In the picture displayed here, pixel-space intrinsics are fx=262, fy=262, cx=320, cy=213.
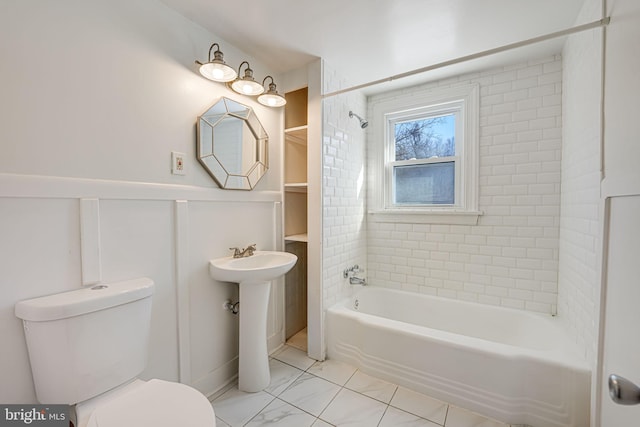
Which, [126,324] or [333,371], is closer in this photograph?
[126,324]

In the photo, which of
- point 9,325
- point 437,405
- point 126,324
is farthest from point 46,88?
point 437,405

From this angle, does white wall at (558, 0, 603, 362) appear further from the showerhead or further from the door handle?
the showerhead

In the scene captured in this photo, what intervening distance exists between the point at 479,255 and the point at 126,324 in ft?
8.04

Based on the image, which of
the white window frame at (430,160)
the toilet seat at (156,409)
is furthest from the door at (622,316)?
the white window frame at (430,160)

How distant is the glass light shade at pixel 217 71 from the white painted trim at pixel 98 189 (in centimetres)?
67

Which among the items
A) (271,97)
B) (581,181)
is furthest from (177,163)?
(581,181)

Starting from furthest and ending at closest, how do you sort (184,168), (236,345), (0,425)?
(236,345) < (184,168) < (0,425)

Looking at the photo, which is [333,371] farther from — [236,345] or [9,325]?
[9,325]

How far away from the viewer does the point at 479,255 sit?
7.27 feet

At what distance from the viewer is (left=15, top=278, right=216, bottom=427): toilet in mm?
939

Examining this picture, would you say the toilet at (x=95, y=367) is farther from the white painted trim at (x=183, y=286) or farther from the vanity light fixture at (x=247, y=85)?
the vanity light fixture at (x=247, y=85)

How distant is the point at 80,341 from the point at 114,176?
0.72 m

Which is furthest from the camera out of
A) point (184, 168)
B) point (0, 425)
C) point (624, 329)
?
point (184, 168)

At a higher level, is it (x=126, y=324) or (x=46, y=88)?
(x=46, y=88)
